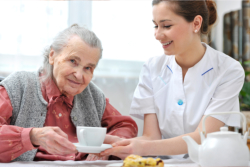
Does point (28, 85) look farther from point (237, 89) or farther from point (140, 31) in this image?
point (140, 31)

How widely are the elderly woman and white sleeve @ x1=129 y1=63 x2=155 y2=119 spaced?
0.08 meters

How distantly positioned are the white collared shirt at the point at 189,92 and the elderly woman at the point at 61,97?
177mm

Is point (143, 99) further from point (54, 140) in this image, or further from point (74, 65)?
point (54, 140)

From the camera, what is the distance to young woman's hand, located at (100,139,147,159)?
1.00 metres

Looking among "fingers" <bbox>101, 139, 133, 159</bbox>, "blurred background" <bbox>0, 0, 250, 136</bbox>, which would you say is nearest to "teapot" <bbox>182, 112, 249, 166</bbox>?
"fingers" <bbox>101, 139, 133, 159</bbox>

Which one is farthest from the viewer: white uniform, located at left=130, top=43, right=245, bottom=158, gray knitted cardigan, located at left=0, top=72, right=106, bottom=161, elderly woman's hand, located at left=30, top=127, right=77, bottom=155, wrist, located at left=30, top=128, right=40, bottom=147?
white uniform, located at left=130, top=43, right=245, bottom=158

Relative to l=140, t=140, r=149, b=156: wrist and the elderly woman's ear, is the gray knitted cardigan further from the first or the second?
l=140, t=140, r=149, b=156: wrist

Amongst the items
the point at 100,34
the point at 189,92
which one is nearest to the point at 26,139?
the point at 189,92

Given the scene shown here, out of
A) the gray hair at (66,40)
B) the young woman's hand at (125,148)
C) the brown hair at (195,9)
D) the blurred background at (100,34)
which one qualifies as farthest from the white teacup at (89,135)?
the blurred background at (100,34)

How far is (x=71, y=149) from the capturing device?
0.92m

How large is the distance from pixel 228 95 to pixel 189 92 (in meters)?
0.18

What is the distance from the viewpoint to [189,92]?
4.57 ft

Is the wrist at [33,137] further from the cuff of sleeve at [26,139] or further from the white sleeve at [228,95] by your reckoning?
the white sleeve at [228,95]

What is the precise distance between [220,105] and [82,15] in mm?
1333
